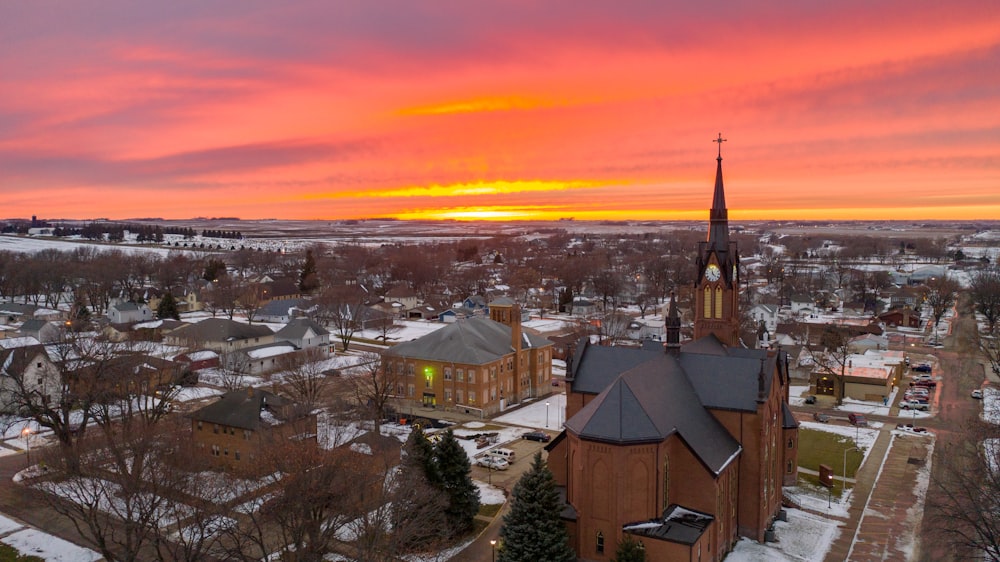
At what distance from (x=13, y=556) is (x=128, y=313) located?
77.9 metres

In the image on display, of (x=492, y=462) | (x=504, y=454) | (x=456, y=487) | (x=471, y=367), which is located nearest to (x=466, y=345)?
(x=471, y=367)

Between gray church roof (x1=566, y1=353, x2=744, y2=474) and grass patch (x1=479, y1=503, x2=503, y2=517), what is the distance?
8969 mm

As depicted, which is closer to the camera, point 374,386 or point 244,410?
point 244,410

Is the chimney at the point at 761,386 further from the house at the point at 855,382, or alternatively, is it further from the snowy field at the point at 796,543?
the house at the point at 855,382

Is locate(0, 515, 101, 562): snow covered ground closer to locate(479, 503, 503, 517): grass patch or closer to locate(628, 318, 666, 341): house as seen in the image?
locate(479, 503, 503, 517): grass patch

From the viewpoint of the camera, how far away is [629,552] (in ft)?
88.1

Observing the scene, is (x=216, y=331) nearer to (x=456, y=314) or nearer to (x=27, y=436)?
(x=27, y=436)

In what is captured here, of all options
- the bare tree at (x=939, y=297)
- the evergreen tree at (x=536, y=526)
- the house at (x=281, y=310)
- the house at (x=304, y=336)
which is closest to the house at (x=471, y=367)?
the house at (x=304, y=336)

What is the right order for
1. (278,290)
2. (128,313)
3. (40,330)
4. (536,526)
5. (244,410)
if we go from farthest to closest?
(278,290) < (128,313) < (40,330) < (244,410) < (536,526)

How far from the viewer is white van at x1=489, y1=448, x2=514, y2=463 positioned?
4444 centimetres

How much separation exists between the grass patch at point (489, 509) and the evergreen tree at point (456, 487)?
2.30 metres

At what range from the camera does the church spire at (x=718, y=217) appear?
41406 millimetres

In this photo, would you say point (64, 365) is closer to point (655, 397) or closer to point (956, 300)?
point (655, 397)

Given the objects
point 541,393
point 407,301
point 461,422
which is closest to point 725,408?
point 461,422
